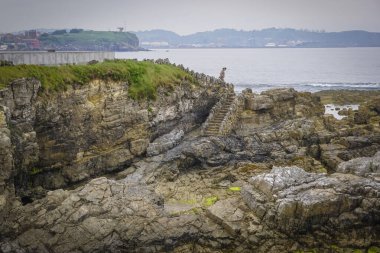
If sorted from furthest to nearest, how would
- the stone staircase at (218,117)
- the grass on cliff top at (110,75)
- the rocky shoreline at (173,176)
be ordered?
the stone staircase at (218,117), the grass on cliff top at (110,75), the rocky shoreline at (173,176)

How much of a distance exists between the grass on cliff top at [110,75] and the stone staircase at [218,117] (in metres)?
4.98

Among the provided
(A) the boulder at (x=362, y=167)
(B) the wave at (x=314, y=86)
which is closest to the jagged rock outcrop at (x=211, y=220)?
(A) the boulder at (x=362, y=167)

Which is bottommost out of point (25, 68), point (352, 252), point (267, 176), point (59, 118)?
point (352, 252)

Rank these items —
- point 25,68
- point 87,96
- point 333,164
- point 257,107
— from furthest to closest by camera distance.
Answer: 1. point 257,107
2. point 333,164
3. point 87,96
4. point 25,68

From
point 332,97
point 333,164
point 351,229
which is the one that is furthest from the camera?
point 332,97

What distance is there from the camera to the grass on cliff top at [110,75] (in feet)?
91.4

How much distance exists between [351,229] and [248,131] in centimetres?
1921

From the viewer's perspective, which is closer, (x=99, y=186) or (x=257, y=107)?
(x=99, y=186)

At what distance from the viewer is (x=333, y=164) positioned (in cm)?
3406

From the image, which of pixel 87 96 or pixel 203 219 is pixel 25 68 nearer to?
pixel 87 96

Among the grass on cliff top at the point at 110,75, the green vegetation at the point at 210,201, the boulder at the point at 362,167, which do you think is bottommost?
the green vegetation at the point at 210,201

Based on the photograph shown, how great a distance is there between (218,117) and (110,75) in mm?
12397

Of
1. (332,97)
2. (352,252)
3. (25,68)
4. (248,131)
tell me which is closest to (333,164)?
(248,131)

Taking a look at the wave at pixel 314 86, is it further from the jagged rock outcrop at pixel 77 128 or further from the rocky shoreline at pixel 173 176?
the jagged rock outcrop at pixel 77 128
